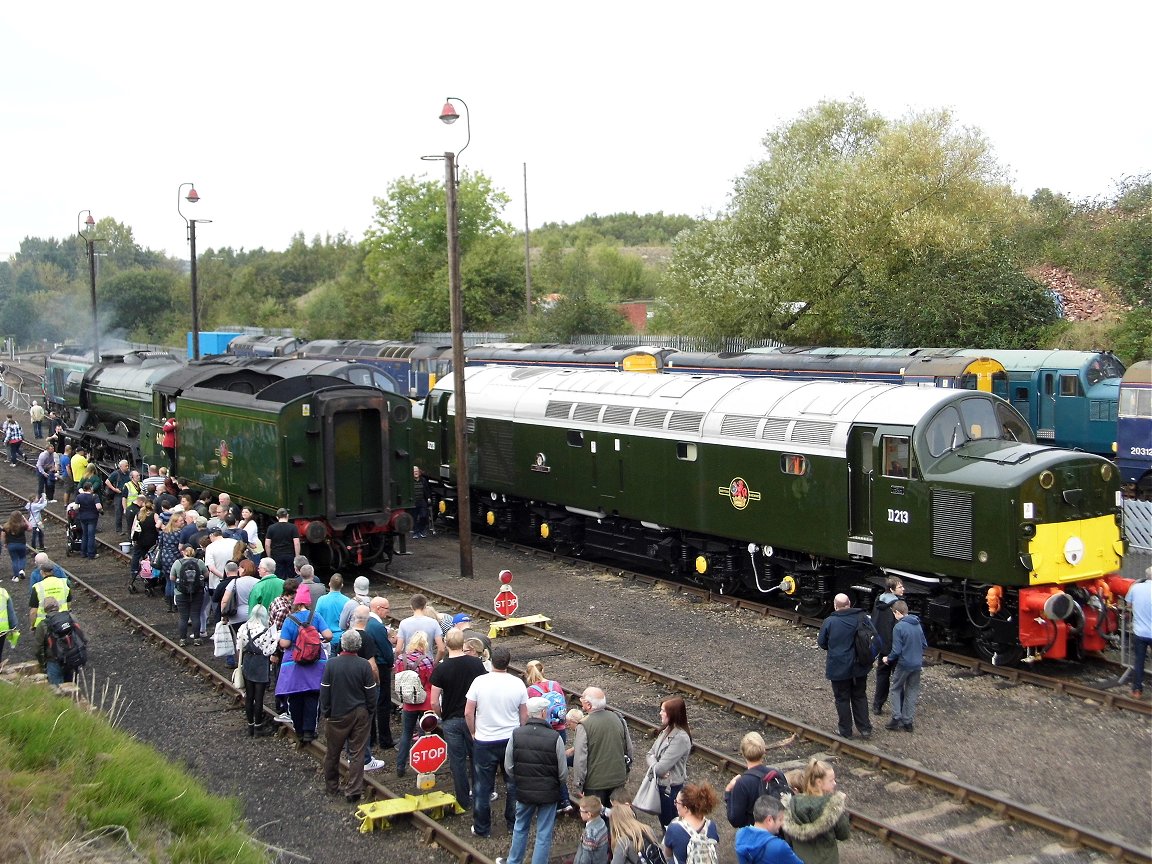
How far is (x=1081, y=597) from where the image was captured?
1273cm

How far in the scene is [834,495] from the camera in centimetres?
1438

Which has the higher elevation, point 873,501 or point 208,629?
point 873,501

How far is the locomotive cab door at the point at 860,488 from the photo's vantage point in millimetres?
14000

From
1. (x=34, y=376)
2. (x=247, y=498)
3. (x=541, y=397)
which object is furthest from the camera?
(x=34, y=376)

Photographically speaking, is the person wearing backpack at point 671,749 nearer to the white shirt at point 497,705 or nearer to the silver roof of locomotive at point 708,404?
the white shirt at point 497,705

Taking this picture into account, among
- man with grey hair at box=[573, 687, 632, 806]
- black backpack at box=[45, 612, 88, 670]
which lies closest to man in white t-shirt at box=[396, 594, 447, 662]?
man with grey hair at box=[573, 687, 632, 806]

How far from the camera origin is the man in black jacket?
7.81 metres

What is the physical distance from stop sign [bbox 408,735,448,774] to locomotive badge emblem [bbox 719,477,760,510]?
700 cm

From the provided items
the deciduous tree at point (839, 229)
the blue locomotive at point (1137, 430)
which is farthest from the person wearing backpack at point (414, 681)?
the deciduous tree at point (839, 229)

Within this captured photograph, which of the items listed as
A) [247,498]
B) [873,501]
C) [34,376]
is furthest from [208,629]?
[34,376]

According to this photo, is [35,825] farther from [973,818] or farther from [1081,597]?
[1081,597]

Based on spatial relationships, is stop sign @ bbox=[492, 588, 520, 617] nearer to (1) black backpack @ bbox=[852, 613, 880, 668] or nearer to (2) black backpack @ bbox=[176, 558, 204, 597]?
(2) black backpack @ bbox=[176, 558, 204, 597]

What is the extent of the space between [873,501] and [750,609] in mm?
3006

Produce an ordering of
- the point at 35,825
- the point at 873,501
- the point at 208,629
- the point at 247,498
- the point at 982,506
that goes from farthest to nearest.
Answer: the point at 247,498 → the point at 208,629 → the point at 873,501 → the point at 982,506 → the point at 35,825
